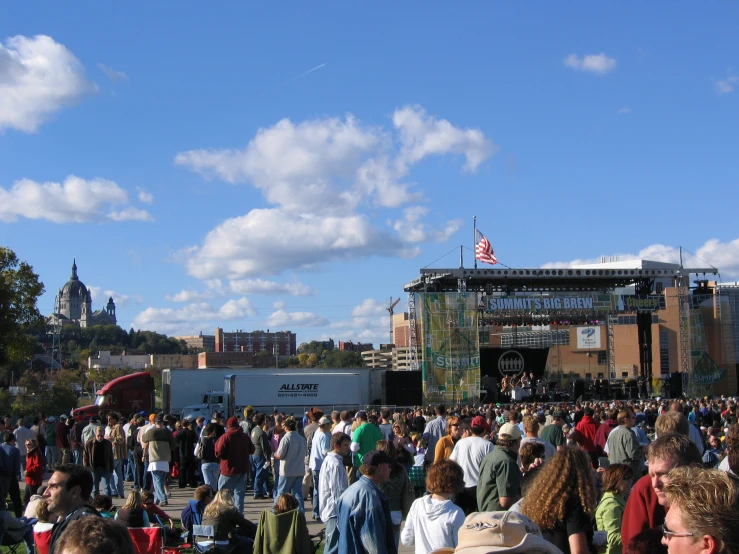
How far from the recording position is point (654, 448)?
4492 mm

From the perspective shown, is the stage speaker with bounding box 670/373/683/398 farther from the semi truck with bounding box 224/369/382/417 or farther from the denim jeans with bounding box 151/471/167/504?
the denim jeans with bounding box 151/471/167/504

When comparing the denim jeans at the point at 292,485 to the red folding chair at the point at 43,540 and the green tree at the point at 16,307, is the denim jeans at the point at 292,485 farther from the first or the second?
the green tree at the point at 16,307

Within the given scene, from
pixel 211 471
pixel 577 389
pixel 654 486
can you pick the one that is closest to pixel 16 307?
pixel 211 471

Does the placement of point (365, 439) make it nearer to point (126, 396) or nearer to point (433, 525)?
point (433, 525)

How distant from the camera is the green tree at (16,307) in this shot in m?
30.6

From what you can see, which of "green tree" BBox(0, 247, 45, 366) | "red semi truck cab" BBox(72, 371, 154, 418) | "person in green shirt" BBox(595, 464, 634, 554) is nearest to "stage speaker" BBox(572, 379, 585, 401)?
"red semi truck cab" BBox(72, 371, 154, 418)

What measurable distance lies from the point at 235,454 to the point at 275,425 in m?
6.15

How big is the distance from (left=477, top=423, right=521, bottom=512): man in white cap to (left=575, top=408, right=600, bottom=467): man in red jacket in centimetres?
546

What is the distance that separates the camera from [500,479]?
21.9ft

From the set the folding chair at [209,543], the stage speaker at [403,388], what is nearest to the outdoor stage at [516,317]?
the stage speaker at [403,388]

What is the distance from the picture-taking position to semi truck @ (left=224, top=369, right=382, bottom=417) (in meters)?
35.2

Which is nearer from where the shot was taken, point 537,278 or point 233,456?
point 233,456

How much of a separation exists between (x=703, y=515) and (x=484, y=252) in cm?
4535

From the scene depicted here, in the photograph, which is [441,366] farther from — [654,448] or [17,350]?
[654,448]
